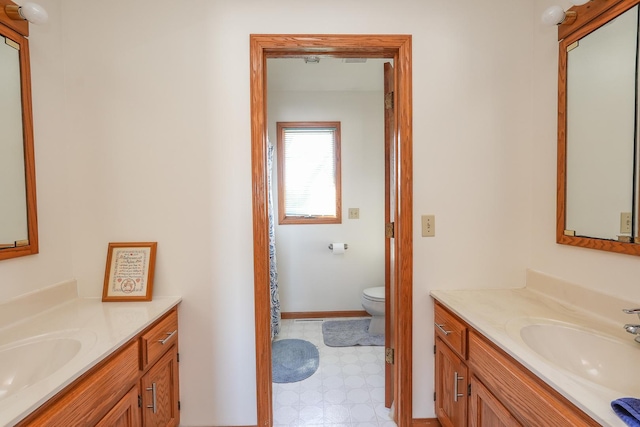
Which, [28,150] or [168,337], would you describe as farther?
[168,337]

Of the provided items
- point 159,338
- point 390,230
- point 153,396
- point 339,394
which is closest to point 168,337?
point 159,338

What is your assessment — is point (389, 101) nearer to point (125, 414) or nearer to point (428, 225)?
point (428, 225)

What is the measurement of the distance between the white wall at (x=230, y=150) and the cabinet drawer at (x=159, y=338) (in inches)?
3.4

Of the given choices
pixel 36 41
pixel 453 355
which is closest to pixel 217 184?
pixel 36 41

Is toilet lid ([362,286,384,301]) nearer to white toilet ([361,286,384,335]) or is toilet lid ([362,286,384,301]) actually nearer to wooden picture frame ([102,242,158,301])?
white toilet ([361,286,384,335])

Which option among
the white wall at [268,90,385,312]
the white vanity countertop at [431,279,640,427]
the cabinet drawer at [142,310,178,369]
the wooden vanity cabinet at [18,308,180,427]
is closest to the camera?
the white vanity countertop at [431,279,640,427]

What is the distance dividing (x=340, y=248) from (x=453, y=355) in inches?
68.6

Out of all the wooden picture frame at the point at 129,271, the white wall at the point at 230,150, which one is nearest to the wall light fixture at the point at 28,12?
the white wall at the point at 230,150

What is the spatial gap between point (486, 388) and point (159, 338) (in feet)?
4.56

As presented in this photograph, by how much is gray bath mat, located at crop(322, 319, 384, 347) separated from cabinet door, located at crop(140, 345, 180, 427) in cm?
140

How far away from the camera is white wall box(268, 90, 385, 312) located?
3.04 meters

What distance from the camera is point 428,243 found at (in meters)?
1.54

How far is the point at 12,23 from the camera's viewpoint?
3.83 feet

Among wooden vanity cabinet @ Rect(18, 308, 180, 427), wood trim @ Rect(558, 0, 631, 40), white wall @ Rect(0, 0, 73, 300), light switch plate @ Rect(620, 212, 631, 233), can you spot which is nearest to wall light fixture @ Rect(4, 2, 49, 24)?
white wall @ Rect(0, 0, 73, 300)
